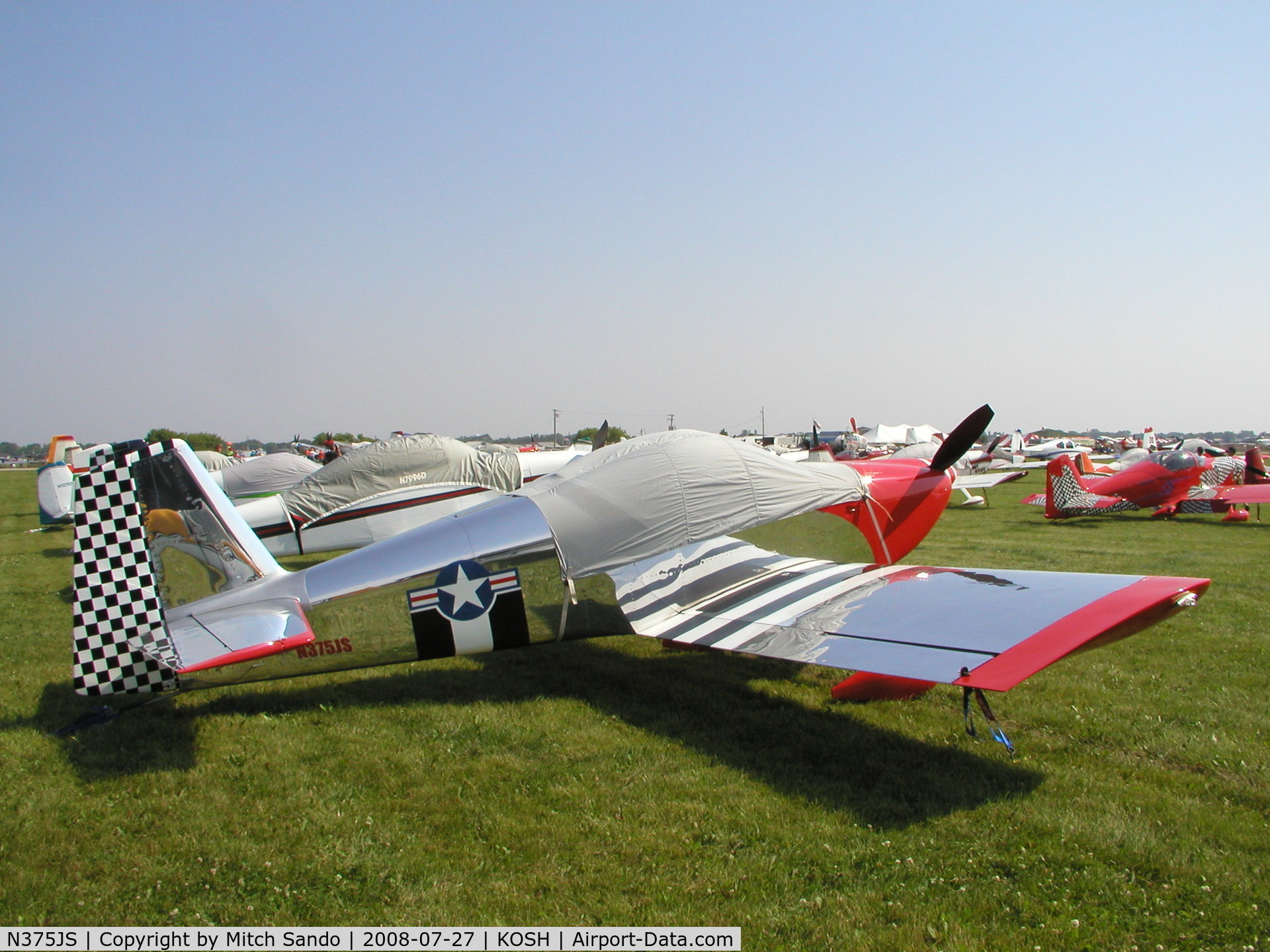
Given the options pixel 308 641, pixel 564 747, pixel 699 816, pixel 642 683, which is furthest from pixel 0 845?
pixel 642 683

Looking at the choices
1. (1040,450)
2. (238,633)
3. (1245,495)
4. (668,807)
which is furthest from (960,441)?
(1040,450)

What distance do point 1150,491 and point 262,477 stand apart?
18.2 meters

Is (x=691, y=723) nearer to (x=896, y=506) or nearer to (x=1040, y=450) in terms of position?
(x=896, y=506)

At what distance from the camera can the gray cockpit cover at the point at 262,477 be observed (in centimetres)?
1427

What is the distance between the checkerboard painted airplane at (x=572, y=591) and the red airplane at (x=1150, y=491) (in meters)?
12.4

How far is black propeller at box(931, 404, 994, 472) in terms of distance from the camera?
7.02m

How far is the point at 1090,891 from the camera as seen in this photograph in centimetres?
285

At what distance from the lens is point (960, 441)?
7188mm

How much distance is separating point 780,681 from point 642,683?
989 millimetres

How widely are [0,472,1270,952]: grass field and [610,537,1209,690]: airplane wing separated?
34 centimetres

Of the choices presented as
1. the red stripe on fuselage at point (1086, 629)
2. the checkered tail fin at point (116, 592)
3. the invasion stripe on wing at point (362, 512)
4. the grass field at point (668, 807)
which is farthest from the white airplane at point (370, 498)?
the red stripe on fuselage at point (1086, 629)

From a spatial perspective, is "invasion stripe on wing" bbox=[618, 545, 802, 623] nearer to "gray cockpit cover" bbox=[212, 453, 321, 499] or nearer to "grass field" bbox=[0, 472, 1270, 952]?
"grass field" bbox=[0, 472, 1270, 952]

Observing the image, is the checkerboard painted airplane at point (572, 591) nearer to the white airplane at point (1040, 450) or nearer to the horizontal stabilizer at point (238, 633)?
the horizontal stabilizer at point (238, 633)

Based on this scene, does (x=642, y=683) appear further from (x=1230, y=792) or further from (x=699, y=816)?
(x=1230, y=792)
